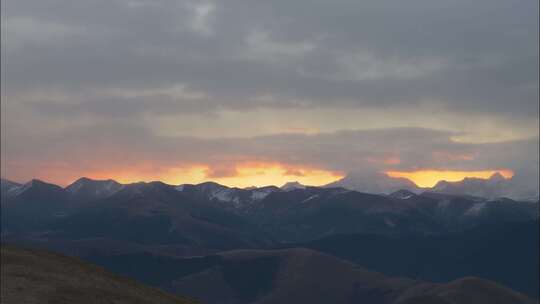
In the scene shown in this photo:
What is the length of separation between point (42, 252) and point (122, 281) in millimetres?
15377

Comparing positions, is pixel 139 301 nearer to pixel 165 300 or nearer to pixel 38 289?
pixel 165 300

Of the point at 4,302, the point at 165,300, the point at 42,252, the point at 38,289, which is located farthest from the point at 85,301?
the point at 42,252

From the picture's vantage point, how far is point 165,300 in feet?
303

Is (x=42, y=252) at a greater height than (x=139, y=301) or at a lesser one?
greater

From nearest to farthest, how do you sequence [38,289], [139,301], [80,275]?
[38,289], [139,301], [80,275]

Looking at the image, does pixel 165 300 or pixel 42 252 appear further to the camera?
pixel 42 252

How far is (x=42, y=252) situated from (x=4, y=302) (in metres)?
32.8

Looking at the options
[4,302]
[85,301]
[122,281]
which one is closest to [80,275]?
[122,281]

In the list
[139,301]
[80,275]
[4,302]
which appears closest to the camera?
[4,302]

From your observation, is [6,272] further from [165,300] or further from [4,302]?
[165,300]

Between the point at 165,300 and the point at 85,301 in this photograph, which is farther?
the point at 165,300

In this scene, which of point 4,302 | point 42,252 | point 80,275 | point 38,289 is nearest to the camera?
point 4,302

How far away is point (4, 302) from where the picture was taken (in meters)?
69.4

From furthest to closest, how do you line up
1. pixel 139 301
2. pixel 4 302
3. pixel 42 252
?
1. pixel 42 252
2. pixel 139 301
3. pixel 4 302
